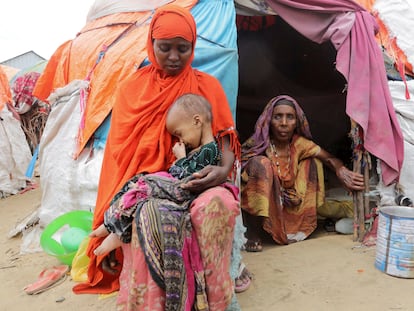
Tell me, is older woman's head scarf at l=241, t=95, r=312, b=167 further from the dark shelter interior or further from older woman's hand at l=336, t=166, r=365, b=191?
the dark shelter interior

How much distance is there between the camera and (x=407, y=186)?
2.87 metres

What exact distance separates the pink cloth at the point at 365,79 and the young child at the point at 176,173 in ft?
4.36

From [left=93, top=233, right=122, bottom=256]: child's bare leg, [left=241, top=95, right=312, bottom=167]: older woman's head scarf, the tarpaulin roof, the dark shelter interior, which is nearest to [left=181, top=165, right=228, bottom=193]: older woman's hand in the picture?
[left=93, top=233, right=122, bottom=256]: child's bare leg

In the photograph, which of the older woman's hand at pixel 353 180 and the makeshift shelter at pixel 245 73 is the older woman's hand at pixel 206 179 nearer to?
the makeshift shelter at pixel 245 73

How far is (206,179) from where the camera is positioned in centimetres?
177

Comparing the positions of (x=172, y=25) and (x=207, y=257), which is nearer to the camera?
(x=207, y=257)

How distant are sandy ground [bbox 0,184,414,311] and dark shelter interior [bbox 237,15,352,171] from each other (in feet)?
4.58

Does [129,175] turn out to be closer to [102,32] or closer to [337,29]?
[337,29]

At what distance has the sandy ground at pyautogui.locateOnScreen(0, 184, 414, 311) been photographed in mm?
2133

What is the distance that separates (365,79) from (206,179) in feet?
5.39

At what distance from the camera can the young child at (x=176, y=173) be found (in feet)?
5.79

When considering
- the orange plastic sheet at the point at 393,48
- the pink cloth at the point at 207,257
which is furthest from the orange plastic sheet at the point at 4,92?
the orange plastic sheet at the point at 393,48

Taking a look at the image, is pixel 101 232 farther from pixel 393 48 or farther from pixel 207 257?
pixel 393 48

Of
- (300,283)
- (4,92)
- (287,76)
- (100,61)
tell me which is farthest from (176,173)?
(4,92)
